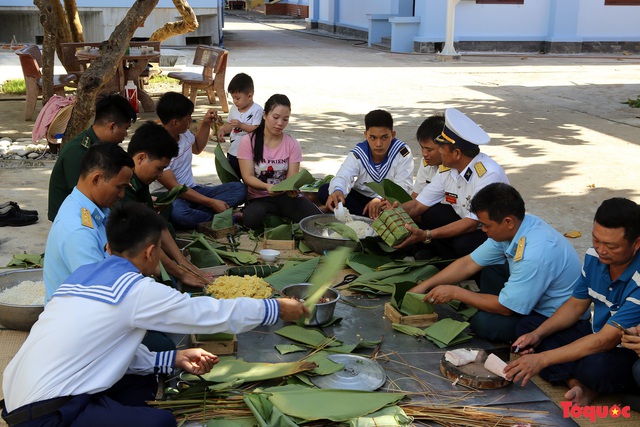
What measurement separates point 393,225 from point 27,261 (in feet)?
7.53

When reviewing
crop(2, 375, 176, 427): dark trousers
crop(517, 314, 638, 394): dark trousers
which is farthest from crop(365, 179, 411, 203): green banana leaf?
crop(2, 375, 176, 427): dark trousers

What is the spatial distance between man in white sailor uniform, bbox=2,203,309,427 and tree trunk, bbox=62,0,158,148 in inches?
179

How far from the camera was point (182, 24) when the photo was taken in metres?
11.5

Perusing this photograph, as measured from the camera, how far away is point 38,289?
3.92 m

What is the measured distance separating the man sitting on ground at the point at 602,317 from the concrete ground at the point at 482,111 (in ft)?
6.65

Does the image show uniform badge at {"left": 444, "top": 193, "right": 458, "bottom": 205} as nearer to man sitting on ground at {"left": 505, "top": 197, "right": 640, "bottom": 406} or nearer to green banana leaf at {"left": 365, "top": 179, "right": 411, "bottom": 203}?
green banana leaf at {"left": 365, "top": 179, "right": 411, "bottom": 203}

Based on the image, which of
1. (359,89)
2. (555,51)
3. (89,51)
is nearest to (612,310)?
(89,51)

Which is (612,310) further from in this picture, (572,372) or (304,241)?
(304,241)

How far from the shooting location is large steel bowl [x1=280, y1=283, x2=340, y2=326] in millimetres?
3641

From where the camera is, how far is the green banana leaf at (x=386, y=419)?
2.79 m

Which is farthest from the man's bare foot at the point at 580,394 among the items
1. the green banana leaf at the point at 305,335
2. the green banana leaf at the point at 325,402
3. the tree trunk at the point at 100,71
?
the tree trunk at the point at 100,71

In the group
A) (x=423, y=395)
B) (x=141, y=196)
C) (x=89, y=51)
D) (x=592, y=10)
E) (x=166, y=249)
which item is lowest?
(x=423, y=395)

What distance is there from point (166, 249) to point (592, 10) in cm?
1769

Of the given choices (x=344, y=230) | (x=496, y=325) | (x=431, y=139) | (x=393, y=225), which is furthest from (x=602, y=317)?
(x=344, y=230)
